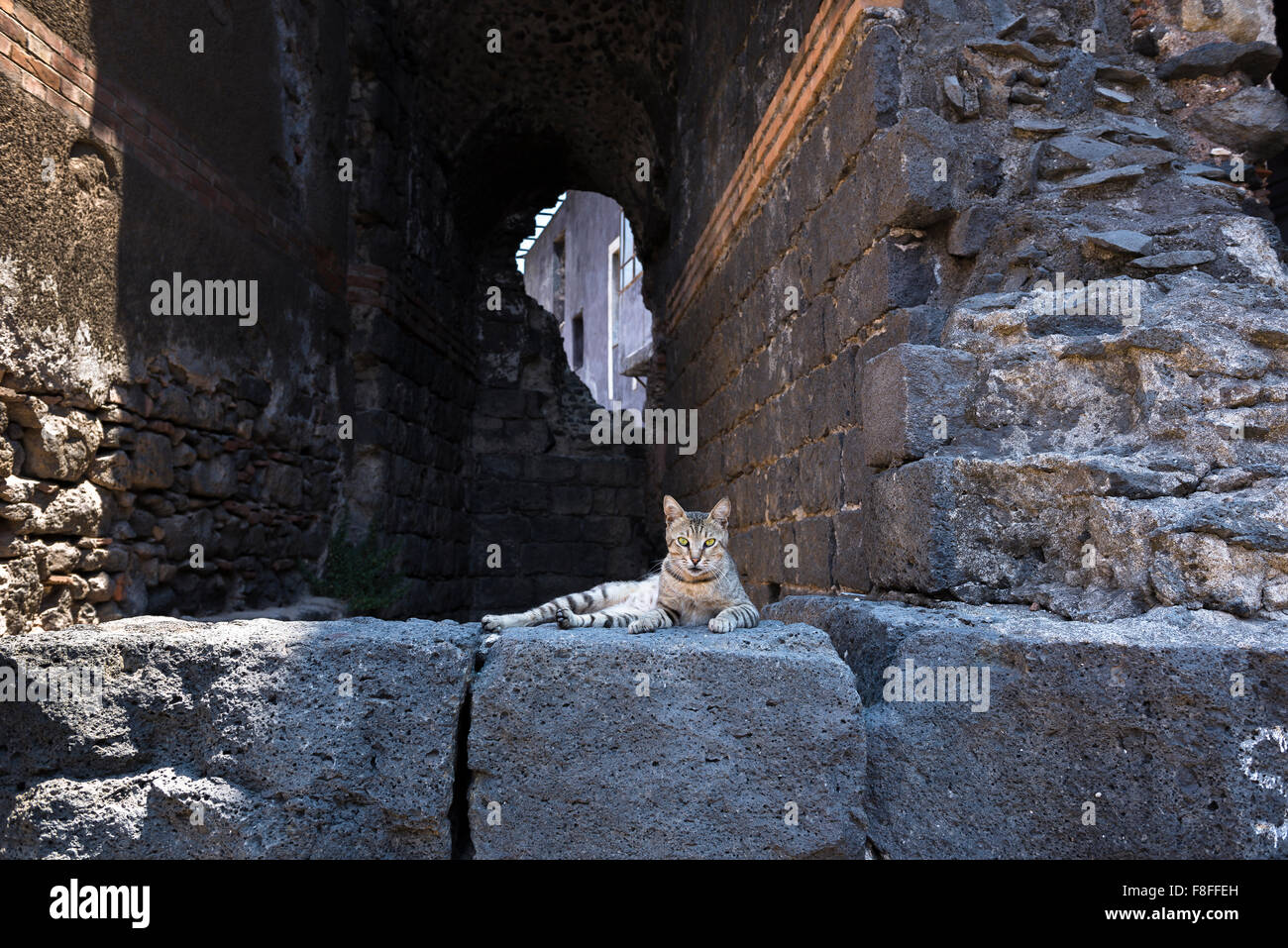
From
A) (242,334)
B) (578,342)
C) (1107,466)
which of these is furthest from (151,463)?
(578,342)

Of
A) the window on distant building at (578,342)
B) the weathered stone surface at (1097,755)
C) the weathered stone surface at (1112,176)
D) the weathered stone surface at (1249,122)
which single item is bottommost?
the weathered stone surface at (1097,755)

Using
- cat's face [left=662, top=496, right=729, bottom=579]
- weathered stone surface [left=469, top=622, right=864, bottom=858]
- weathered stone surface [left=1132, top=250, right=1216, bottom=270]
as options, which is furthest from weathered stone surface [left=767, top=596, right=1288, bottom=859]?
weathered stone surface [left=1132, top=250, right=1216, bottom=270]

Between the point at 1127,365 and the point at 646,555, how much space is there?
8.10m

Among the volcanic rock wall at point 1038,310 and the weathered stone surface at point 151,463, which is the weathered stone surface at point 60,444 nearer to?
the weathered stone surface at point 151,463

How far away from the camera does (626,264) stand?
20.9m

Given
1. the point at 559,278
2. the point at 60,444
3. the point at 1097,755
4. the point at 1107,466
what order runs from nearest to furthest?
the point at 1097,755 → the point at 1107,466 → the point at 60,444 → the point at 559,278

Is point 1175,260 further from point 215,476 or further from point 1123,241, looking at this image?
point 215,476

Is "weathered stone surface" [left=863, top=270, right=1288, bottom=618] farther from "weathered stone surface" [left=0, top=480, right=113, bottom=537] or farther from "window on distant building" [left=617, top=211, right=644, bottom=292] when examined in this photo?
"window on distant building" [left=617, top=211, right=644, bottom=292]

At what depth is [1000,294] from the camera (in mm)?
3348

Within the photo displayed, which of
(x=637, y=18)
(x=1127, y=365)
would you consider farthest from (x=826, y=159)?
(x=637, y=18)

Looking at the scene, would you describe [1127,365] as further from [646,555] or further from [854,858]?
[646,555]

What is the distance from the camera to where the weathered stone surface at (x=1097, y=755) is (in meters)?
2.05

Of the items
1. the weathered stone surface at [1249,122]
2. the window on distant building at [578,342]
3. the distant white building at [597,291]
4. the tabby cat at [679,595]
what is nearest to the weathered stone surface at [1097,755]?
the tabby cat at [679,595]

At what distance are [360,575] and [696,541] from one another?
Result: 484 cm
